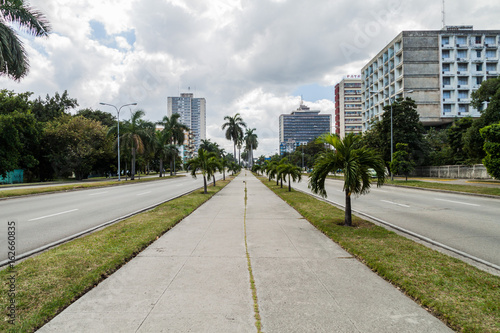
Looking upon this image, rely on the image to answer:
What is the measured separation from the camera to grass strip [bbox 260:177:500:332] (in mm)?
3285

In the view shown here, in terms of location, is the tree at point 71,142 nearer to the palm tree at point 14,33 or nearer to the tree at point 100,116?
the tree at point 100,116

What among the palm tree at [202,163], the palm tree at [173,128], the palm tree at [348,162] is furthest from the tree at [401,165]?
the palm tree at [173,128]

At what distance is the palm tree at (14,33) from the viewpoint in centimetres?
1530

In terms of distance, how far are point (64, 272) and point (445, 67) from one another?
77234 mm

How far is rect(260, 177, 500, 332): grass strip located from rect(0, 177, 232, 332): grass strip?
15.0 ft

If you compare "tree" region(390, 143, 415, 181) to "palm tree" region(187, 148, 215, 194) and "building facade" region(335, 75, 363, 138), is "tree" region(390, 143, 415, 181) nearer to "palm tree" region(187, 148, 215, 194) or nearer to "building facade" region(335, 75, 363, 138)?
"palm tree" region(187, 148, 215, 194)

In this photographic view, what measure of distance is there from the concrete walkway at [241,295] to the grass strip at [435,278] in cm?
18

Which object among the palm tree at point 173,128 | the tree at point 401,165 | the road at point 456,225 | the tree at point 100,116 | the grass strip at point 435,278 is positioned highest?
the tree at point 100,116

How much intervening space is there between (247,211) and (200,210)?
2008mm

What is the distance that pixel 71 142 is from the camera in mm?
41062

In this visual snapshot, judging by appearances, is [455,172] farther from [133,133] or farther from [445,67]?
[133,133]

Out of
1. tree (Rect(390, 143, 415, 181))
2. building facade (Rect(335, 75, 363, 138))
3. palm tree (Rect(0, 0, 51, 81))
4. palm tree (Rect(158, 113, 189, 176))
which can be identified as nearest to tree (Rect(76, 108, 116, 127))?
palm tree (Rect(158, 113, 189, 176))

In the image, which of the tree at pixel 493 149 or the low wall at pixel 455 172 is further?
the low wall at pixel 455 172

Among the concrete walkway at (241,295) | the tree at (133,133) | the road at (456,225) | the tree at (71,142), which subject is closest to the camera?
the concrete walkway at (241,295)
